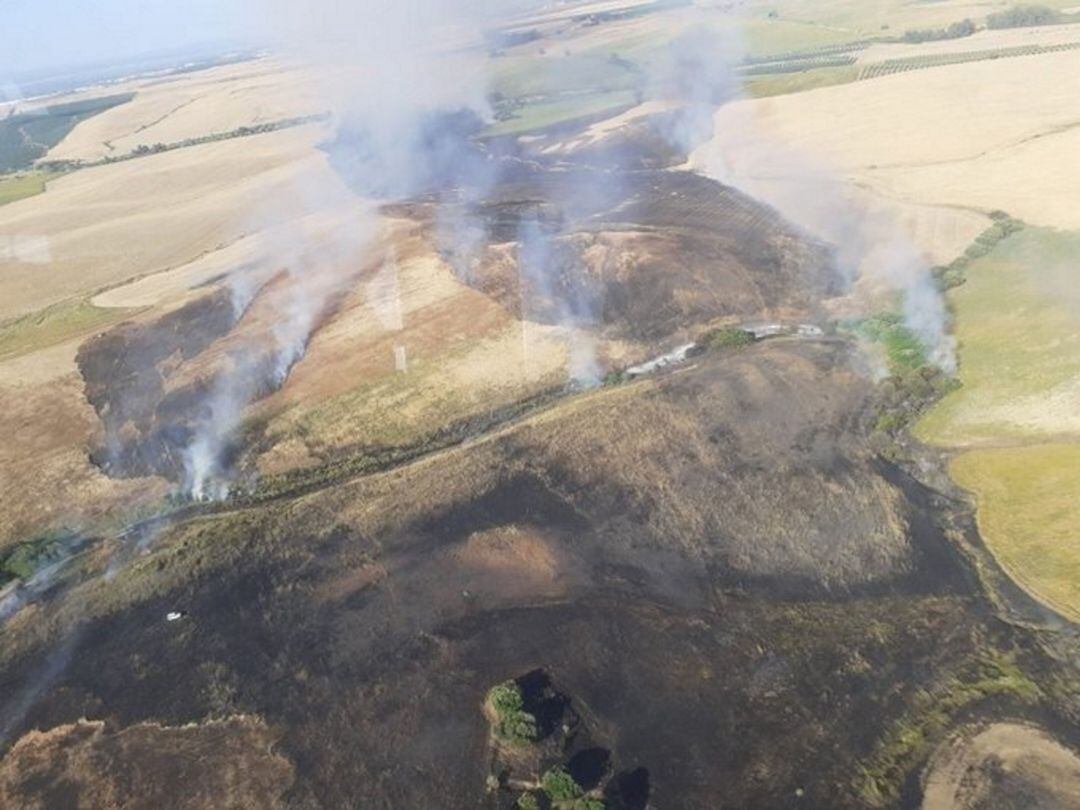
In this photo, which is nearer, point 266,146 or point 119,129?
point 266,146

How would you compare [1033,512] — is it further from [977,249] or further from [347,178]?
[347,178]

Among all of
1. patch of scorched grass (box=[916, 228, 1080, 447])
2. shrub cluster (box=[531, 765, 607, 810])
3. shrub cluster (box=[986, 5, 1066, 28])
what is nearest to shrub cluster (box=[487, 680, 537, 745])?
shrub cluster (box=[531, 765, 607, 810])

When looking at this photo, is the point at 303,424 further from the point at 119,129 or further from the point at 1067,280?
the point at 119,129

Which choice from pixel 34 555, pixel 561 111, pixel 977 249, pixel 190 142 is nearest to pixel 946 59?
pixel 561 111

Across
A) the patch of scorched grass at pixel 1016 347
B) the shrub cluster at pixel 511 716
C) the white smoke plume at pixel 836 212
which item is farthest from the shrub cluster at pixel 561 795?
the white smoke plume at pixel 836 212

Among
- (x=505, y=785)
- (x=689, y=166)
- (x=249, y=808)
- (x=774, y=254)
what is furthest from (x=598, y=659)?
(x=689, y=166)

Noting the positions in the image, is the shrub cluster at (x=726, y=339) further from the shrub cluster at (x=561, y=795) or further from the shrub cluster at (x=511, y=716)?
the shrub cluster at (x=561, y=795)
